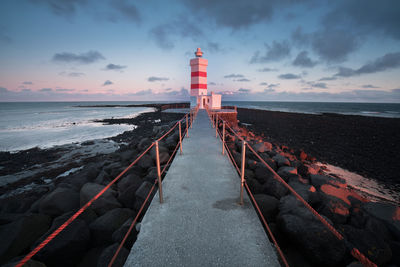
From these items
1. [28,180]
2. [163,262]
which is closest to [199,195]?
[163,262]

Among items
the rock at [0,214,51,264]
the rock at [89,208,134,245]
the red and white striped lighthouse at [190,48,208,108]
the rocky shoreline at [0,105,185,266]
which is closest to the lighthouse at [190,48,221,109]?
the red and white striped lighthouse at [190,48,208,108]

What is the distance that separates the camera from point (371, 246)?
2205mm

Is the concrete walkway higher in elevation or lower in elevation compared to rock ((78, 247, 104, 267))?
higher

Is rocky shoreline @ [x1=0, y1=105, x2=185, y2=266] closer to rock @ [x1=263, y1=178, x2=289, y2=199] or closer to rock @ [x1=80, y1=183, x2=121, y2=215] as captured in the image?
rock @ [x1=80, y1=183, x2=121, y2=215]

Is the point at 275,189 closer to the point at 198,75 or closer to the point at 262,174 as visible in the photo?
the point at 262,174

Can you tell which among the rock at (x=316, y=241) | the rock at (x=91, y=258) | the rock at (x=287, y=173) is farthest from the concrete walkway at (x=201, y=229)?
the rock at (x=287, y=173)

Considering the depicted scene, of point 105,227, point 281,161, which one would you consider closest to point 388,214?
point 281,161

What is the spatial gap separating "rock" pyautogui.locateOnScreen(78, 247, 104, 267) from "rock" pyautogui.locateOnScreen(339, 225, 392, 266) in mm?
3398

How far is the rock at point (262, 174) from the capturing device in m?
4.33

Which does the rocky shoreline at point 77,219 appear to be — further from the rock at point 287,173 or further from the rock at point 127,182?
the rock at point 287,173

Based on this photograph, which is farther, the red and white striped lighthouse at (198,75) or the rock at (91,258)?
the red and white striped lighthouse at (198,75)

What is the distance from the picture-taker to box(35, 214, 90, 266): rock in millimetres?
2062

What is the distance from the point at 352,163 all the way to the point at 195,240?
10098mm

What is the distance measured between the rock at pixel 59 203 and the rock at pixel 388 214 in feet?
18.5
